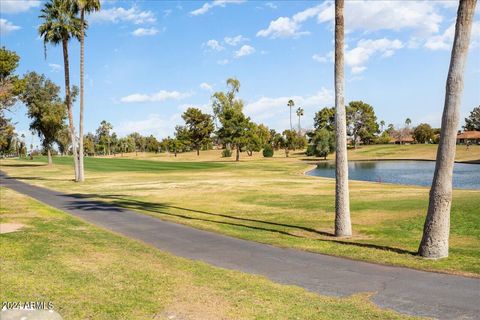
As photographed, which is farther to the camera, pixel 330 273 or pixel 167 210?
pixel 167 210

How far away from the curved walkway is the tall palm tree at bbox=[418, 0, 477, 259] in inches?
81.2

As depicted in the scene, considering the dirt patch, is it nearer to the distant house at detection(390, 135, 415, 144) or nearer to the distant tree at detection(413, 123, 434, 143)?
the distant tree at detection(413, 123, 434, 143)

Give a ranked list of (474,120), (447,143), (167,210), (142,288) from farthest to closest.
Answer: (474,120)
(167,210)
(447,143)
(142,288)

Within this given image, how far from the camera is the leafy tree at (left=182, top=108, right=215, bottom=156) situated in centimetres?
14512

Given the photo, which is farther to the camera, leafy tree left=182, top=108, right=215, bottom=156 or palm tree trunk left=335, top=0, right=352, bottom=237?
leafy tree left=182, top=108, right=215, bottom=156

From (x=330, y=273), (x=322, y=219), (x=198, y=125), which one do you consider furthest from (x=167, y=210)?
(x=198, y=125)

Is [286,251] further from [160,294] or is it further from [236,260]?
[160,294]

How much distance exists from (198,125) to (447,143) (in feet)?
443

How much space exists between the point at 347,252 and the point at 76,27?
41.5 meters

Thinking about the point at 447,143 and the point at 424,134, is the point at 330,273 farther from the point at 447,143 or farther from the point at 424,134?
the point at 424,134

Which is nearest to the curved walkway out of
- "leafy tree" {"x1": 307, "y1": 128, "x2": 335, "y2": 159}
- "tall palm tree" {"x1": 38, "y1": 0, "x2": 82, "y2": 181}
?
"tall palm tree" {"x1": 38, "y1": 0, "x2": 82, "y2": 181}

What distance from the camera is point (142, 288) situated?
985 centimetres

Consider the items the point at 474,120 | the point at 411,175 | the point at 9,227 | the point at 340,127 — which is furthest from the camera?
the point at 474,120

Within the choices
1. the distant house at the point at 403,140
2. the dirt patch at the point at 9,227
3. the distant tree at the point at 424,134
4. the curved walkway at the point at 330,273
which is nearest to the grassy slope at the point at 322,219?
the curved walkway at the point at 330,273
